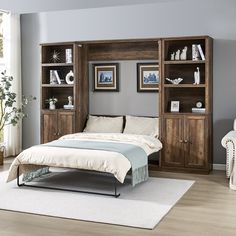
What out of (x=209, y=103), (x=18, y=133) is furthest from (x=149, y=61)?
(x=18, y=133)

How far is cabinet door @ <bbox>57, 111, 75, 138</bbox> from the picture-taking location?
670cm

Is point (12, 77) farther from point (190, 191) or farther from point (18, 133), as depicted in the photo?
point (190, 191)

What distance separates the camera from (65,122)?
6.75m

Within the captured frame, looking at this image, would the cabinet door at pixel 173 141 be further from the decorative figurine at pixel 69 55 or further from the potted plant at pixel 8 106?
the potted plant at pixel 8 106

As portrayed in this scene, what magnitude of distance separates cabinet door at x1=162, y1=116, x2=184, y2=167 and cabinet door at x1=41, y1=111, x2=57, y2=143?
190 centimetres

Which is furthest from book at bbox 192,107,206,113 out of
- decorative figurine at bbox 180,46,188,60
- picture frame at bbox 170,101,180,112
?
decorative figurine at bbox 180,46,188,60

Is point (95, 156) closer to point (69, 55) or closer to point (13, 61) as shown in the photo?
point (69, 55)

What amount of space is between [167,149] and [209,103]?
0.93 metres

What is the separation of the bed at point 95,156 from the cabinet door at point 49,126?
1036 mm

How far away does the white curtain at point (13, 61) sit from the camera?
7.16 m

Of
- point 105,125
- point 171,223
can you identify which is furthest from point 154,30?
point 171,223

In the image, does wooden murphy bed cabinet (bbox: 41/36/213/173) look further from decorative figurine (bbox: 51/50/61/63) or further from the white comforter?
the white comforter

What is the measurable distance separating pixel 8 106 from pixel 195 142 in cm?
310

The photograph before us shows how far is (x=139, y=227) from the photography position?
3520 millimetres
